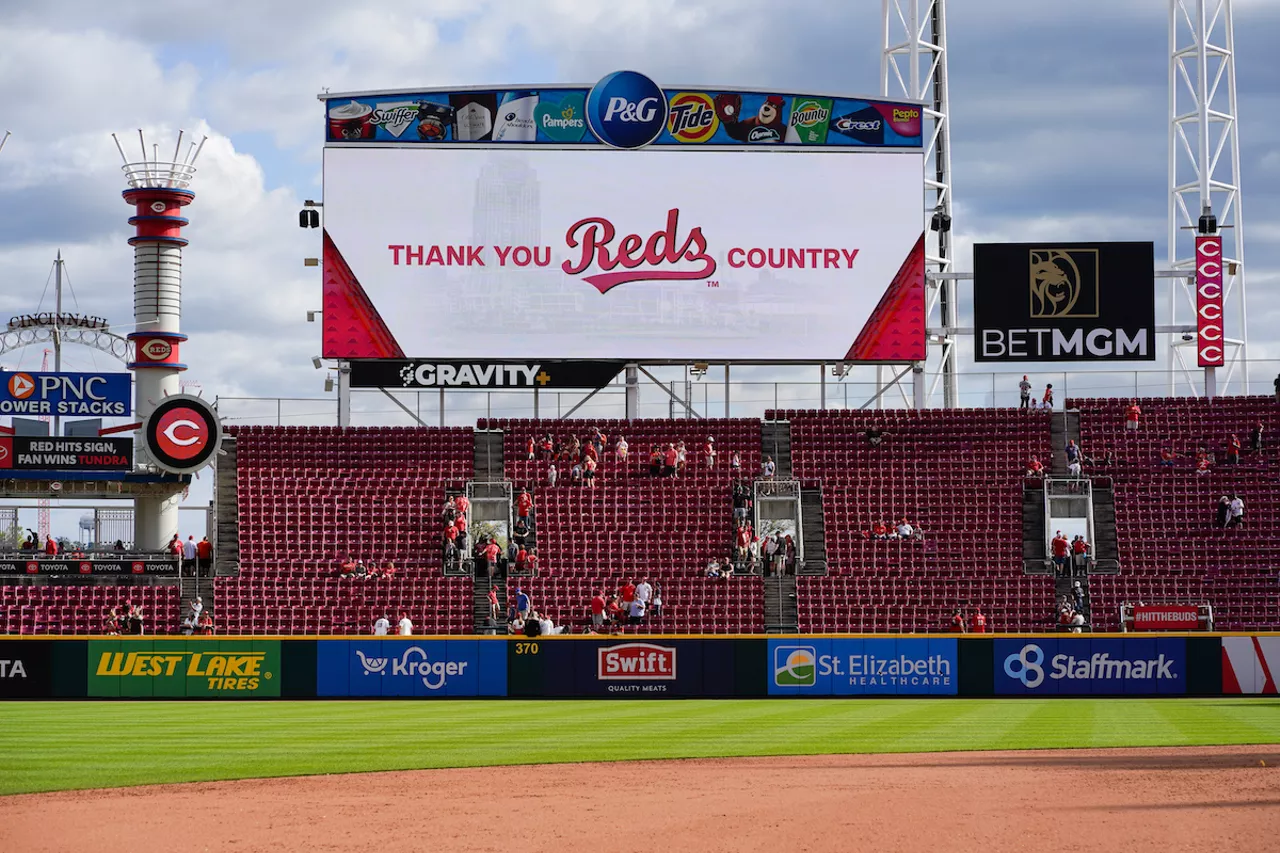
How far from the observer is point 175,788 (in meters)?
14.2

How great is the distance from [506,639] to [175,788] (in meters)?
12.6

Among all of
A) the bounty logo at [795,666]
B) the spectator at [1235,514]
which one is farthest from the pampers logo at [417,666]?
the spectator at [1235,514]

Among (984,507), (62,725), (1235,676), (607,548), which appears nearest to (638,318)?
(607,548)

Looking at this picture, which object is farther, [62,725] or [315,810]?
[62,725]

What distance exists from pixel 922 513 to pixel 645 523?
21.0ft

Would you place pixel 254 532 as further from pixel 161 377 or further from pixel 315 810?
pixel 315 810

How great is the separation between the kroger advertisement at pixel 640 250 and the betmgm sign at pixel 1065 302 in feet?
6.91

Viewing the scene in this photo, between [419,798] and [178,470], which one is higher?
[178,470]

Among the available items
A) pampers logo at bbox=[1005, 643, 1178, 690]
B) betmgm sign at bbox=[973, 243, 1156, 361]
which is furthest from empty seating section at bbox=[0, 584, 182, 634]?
betmgm sign at bbox=[973, 243, 1156, 361]

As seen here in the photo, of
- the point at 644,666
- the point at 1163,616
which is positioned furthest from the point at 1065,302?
the point at 644,666

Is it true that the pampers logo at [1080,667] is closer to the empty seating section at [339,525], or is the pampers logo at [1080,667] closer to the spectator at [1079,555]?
the spectator at [1079,555]

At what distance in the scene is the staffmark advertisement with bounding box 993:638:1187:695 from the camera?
27234mm

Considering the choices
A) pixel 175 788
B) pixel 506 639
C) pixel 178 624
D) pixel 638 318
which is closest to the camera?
pixel 175 788

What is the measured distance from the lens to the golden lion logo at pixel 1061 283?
129ft
